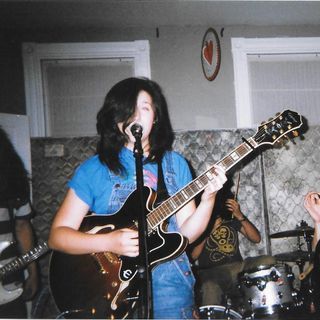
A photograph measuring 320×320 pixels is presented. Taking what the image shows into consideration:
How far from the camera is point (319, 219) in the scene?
1464 millimetres

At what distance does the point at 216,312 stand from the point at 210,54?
5.31 feet

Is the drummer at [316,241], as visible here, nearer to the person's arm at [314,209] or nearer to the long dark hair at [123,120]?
the person's arm at [314,209]

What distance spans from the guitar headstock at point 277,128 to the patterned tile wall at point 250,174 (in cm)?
66

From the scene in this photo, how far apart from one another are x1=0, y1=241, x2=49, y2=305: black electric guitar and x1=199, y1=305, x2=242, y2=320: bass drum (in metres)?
0.94

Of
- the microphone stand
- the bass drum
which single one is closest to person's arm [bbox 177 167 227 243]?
the microphone stand

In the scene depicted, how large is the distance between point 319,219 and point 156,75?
137 cm

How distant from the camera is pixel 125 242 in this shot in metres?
1.15

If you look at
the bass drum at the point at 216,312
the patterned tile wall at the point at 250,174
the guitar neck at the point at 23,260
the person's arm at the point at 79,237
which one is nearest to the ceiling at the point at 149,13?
the patterned tile wall at the point at 250,174

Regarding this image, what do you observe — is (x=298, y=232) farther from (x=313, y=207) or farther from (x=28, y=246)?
(x=28, y=246)

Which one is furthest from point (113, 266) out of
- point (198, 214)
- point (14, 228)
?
point (14, 228)

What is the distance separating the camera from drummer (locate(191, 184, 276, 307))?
7.19 ft

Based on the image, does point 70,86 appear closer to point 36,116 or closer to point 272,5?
point 36,116

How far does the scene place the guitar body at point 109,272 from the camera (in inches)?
47.0

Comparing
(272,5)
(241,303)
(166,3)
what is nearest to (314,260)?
(241,303)
